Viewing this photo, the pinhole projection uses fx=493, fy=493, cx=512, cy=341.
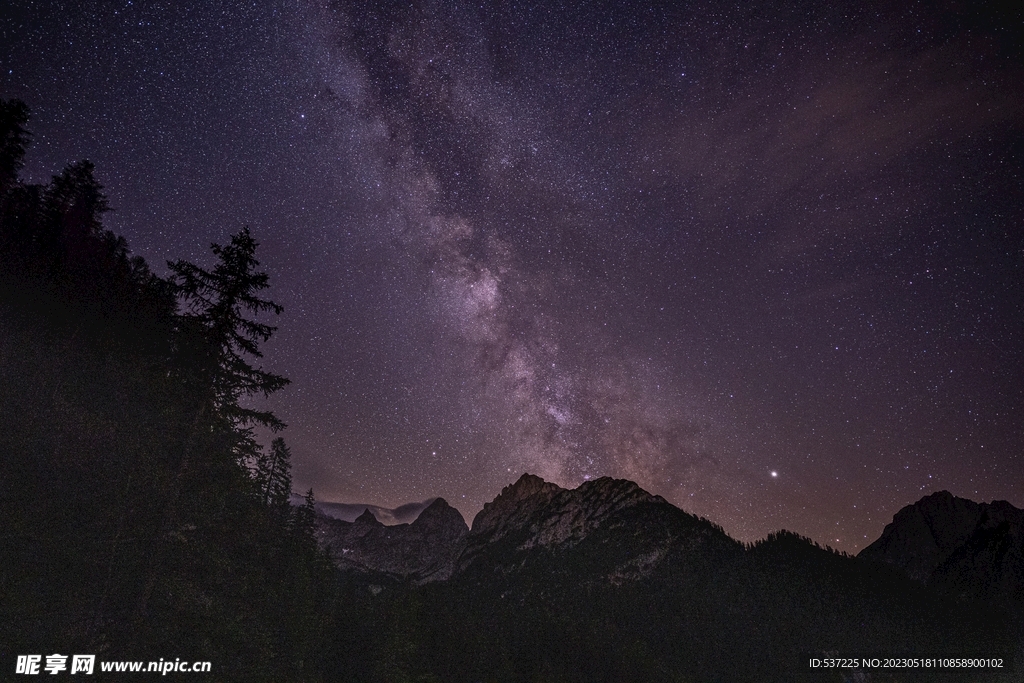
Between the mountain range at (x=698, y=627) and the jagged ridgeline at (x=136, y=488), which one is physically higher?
the jagged ridgeline at (x=136, y=488)

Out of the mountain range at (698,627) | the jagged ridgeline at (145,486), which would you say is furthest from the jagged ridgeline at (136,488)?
the mountain range at (698,627)

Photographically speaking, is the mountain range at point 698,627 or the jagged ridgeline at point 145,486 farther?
the mountain range at point 698,627

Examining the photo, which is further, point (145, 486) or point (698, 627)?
point (698, 627)

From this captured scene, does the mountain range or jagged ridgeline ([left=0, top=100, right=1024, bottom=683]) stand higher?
jagged ridgeline ([left=0, top=100, right=1024, bottom=683])

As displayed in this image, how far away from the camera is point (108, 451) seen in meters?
21.6

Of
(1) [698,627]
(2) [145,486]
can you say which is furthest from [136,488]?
(1) [698,627]

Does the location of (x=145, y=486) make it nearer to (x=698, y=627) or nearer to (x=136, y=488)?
(x=136, y=488)

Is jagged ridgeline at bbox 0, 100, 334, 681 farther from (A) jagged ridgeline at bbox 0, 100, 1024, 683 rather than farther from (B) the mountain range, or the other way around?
(B) the mountain range

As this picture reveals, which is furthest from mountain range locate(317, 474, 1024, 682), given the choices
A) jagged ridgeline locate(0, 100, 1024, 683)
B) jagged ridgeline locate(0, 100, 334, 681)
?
jagged ridgeline locate(0, 100, 334, 681)

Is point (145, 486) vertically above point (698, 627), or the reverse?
point (145, 486)

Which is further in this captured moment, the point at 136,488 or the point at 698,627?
the point at 698,627

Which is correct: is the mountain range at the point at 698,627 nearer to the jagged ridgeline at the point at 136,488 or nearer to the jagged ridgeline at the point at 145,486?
the jagged ridgeline at the point at 145,486

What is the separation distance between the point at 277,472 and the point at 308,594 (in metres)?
13.8

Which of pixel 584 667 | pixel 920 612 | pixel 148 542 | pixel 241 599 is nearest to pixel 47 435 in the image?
pixel 148 542
